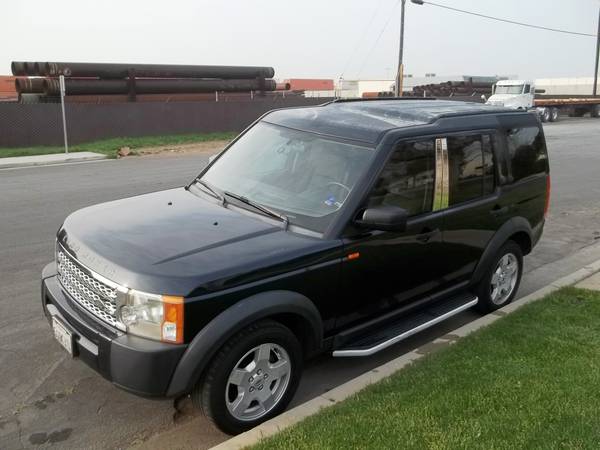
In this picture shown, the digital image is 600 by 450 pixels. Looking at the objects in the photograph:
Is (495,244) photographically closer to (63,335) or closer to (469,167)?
(469,167)

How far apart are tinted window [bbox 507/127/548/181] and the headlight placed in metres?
3.39

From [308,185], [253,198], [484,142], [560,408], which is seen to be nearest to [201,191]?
[253,198]

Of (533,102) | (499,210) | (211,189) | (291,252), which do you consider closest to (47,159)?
(211,189)

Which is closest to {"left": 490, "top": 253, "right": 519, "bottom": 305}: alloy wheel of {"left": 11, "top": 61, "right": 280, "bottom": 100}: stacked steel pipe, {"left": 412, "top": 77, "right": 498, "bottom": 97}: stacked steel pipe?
{"left": 11, "top": 61, "right": 280, "bottom": 100}: stacked steel pipe

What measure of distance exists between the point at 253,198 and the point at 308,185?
0.39 meters

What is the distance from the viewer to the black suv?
9.76 feet

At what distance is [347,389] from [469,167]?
205cm

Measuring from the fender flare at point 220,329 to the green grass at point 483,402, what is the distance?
0.49 meters

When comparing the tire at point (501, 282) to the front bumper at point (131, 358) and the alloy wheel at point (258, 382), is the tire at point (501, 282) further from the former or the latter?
the front bumper at point (131, 358)

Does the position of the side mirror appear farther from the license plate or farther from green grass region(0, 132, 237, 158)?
green grass region(0, 132, 237, 158)

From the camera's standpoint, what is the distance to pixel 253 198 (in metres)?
3.99

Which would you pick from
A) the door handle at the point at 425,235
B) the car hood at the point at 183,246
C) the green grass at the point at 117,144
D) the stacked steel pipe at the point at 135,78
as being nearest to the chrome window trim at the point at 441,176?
the door handle at the point at 425,235

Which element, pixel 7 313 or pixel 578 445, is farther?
pixel 7 313

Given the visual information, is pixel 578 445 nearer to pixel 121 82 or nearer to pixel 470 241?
pixel 470 241
